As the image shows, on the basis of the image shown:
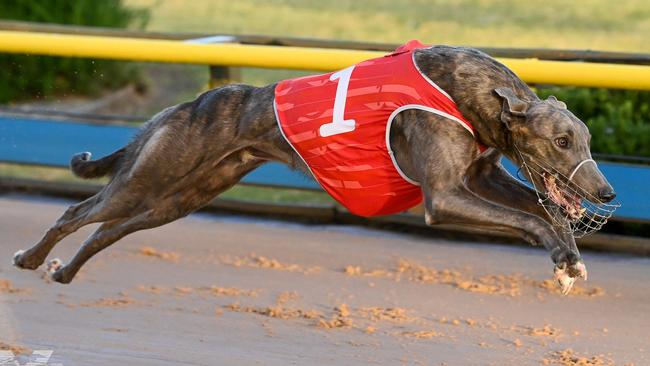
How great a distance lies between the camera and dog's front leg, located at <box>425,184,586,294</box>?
177 inches

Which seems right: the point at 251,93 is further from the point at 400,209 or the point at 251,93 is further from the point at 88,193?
the point at 88,193

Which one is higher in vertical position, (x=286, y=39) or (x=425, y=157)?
(x=425, y=157)

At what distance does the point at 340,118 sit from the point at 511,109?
2.27ft

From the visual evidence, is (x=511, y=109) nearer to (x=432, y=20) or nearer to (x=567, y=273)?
(x=567, y=273)

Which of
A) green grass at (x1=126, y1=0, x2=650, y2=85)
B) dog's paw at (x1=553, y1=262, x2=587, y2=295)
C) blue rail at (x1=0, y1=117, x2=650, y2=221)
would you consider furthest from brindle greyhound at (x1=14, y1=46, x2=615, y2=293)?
green grass at (x1=126, y1=0, x2=650, y2=85)

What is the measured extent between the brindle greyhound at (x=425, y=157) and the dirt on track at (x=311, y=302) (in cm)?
48

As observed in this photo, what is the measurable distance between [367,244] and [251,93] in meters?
2.33

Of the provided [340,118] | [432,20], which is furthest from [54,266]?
[432,20]

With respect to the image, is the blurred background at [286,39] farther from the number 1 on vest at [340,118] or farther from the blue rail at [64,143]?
the number 1 on vest at [340,118]

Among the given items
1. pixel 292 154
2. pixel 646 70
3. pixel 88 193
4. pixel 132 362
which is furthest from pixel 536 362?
pixel 88 193

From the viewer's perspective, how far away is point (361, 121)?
4871 millimetres

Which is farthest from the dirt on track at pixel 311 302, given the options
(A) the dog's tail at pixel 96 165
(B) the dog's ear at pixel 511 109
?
(B) the dog's ear at pixel 511 109

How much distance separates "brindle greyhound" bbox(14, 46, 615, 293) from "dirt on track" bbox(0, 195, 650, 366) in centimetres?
48

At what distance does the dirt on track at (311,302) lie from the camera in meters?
5.37
